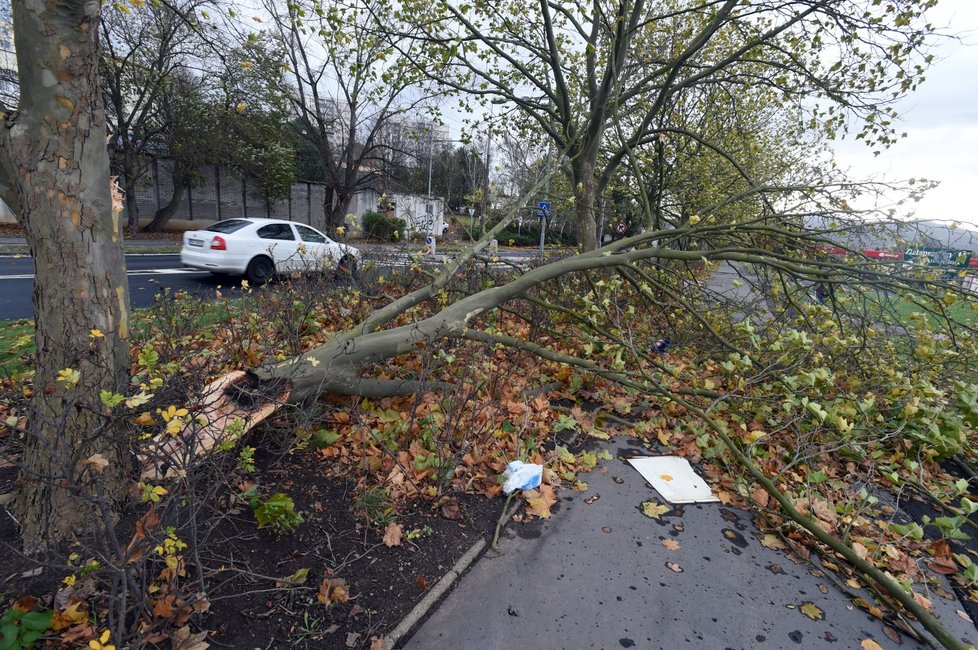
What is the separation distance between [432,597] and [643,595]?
43.2 inches

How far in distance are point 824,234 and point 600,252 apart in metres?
2.35

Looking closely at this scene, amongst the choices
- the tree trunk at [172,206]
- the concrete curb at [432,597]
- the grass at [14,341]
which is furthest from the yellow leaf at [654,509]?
the tree trunk at [172,206]

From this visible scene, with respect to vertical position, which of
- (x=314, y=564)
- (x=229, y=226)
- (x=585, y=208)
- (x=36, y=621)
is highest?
(x=585, y=208)

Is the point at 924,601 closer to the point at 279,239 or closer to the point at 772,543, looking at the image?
the point at 772,543

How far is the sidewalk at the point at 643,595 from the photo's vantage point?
2.25 meters

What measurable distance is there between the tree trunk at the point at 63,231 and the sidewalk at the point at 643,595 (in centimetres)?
183

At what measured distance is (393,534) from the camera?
270cm

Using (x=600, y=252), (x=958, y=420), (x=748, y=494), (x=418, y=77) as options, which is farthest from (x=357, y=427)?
(x=418, y=77)

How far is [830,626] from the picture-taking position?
2420mm

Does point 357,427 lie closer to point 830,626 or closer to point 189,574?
point 189,574

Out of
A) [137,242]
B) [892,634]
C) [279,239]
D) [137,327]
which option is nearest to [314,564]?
[892,634]

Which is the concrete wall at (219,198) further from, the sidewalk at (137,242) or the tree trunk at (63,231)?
the tree trunk at (63,231)

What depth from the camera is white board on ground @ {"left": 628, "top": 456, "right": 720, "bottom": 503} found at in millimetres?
3467

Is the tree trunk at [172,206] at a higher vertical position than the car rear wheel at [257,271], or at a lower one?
higher
